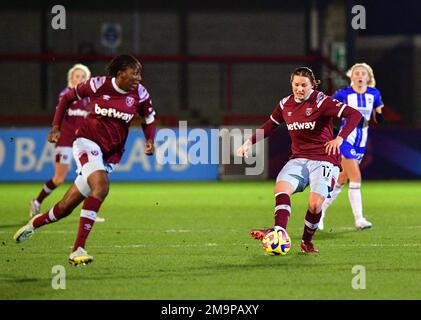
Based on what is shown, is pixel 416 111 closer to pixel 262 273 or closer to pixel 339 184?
pixel 339 184

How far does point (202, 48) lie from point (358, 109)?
1884cm

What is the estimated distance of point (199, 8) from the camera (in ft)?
102

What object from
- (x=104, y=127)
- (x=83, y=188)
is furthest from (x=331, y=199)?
(x=83, y=188)

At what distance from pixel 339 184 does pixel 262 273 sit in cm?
453

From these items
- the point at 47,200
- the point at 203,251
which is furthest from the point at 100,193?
the point at 47,200

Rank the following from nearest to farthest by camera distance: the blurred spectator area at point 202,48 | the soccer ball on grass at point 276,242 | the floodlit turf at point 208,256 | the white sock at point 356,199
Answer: the floodlit turf at point 208,256 → the soccer ball on grass at point 276,242 → the white sock at point 356,199 → the blurred spectator area at point 202,48

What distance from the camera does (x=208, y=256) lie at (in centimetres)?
966

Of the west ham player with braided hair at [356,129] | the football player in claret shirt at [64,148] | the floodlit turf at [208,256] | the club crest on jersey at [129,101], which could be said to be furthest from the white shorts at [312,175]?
the football player in claret shirt at [64,148]

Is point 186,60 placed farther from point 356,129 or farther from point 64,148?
point 356,129

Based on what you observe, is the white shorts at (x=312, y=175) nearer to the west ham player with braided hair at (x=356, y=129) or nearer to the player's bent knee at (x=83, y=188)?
the player's bent knee at (x=83, y=188)

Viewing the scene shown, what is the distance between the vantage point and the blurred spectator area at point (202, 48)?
29.5m

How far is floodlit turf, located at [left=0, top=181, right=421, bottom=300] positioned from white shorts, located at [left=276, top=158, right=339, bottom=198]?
67 cm

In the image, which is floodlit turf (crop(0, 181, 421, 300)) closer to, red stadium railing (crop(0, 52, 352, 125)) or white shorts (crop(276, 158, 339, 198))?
white shorts (crop(276, 158, 339, 198))

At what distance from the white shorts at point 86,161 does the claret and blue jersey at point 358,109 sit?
13.7 ft
